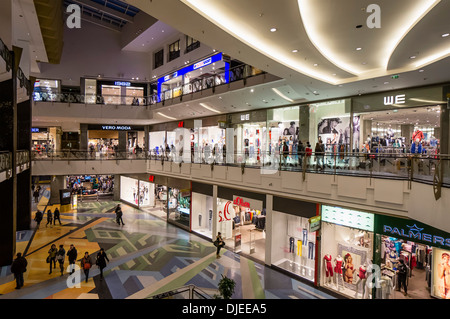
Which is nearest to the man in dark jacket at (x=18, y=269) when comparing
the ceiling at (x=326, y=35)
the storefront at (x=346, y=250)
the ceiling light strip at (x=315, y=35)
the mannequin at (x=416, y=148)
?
the ceiling at (x=326, y=35)

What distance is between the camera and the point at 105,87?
2619 centimetres

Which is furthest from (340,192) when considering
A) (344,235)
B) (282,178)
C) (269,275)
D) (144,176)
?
(144,176)

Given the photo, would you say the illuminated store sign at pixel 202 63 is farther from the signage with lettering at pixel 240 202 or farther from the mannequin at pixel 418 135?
the mannequin at pixel 418 135

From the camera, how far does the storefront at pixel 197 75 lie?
16.0 metres

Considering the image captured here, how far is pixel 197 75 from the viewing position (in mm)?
21359

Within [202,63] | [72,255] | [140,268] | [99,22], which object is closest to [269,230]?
[140,268]

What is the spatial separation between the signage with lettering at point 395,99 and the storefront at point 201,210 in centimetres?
975

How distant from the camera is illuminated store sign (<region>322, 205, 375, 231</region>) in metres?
8.50

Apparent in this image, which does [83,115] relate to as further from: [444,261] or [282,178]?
[444,261]

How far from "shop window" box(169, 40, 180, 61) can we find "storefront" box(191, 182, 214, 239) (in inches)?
510

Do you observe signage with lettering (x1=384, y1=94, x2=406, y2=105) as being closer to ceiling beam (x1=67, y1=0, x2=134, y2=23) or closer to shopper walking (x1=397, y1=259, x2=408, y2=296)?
shopper walking (x1=397, y1=259, x2=408, y2=296)

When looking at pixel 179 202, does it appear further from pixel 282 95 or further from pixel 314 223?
pixel 314 223

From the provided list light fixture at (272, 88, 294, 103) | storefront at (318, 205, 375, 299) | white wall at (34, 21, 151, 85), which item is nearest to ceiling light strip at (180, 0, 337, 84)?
light fixture at (272, 88, 294, 103)
